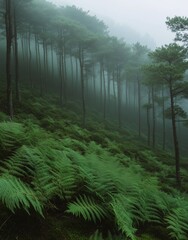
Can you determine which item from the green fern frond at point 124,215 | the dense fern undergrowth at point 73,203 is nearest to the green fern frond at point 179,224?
the dense fern undergrowth at point 73,203

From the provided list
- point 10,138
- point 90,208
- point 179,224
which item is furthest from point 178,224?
point 10,138

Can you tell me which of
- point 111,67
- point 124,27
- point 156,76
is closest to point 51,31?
point 111,67

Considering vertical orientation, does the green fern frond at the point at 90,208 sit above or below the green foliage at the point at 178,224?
above

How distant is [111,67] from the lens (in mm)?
41469

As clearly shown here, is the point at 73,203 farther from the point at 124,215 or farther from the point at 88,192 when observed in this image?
the point at 124,215

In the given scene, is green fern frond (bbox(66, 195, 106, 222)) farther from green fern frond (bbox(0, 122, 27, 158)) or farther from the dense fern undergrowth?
Answer: green fern frond (bbox(0, 122, 27, 158))

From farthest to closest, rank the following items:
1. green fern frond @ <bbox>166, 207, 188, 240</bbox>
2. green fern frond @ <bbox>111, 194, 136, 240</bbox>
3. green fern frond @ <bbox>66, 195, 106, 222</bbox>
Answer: green fern frond @ <bbox>166, 207, 188, 240</bbox> → green fern frond @ <bbox>66, 195, 106, 222</bbox> → green fern frond @ <bbox>111, 194, 136, 240</bbox>

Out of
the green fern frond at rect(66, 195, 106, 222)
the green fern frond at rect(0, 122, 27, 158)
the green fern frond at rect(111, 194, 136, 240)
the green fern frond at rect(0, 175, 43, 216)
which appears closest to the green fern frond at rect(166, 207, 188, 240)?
the green fern frond at rect(111, 194, 136, 240)

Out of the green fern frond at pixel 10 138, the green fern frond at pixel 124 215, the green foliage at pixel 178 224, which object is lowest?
the green foliage at pixel 178 224

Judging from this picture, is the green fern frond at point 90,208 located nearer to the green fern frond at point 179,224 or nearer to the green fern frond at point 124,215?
the green fern frond at point 124,215

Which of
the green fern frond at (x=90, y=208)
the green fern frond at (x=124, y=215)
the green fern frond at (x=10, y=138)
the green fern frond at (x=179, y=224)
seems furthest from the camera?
the green fern frond at (x=10, y=138)

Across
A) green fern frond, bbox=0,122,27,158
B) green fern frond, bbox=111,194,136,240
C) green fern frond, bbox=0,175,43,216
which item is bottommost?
green fern frond, bbox=111,194,136,240

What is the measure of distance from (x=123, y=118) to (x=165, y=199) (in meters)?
42.6

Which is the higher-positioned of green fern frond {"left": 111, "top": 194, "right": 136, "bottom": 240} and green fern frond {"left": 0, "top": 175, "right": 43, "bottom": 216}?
green fern frond {"left": 0, "top": 175, "right": 43, "bottom": 216}
